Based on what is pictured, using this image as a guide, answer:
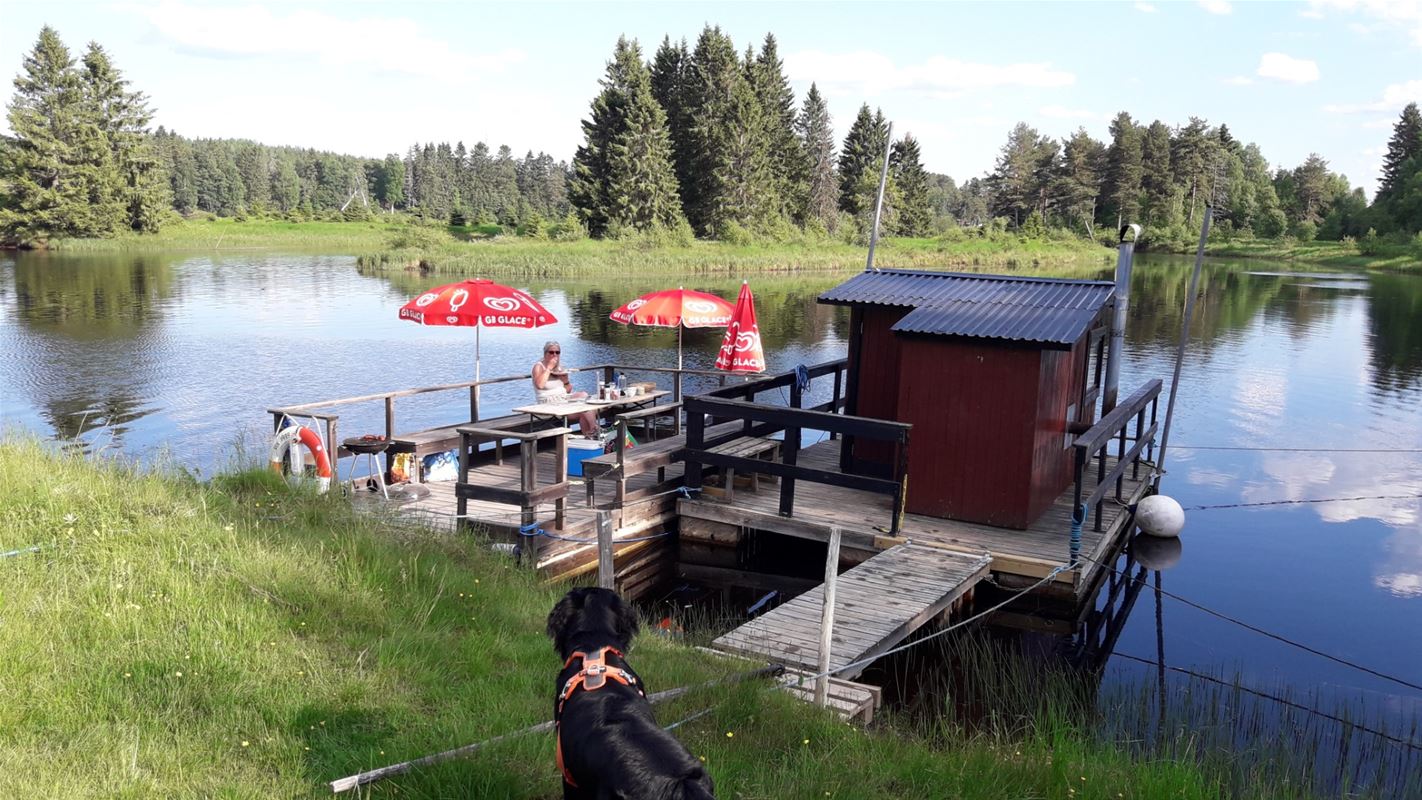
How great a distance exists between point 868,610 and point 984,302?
436 cm

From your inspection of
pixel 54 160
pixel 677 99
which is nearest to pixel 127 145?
pixel 54 160

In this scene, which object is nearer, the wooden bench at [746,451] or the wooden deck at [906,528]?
the wooden deck at [906,528]

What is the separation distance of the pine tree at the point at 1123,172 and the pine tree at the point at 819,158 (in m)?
31.5

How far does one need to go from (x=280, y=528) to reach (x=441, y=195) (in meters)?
127

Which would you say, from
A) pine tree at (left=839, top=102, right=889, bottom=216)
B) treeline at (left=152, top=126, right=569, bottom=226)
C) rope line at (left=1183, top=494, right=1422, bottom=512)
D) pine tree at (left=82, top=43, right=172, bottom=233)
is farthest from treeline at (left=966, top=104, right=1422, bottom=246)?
rope line at (left=1183, top=494, right=1422, bottom=512)

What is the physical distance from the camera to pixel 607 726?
3.73 m

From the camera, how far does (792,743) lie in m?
5.36

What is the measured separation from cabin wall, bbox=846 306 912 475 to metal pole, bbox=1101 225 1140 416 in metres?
2.63

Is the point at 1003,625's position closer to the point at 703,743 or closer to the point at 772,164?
the point at 703,743

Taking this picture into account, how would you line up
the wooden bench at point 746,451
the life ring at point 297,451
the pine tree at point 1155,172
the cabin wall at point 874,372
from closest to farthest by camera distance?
the life ring at point 297,451
the wooden bench at point 746,451
the cabin wall at point 874,372
the pine tree at point 1155,172

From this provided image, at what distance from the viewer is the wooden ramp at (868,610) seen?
7430 millimetres

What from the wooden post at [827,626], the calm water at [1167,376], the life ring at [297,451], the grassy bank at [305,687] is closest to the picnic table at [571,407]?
the life ring at [297,451]

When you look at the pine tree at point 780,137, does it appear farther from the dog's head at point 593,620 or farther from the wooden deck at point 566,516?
the dog's head at point 593,620

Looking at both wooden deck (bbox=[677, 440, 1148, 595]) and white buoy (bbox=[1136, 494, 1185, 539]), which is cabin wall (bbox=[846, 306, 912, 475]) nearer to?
wooden deck (bbox=[677, 440, 1148, 595])
